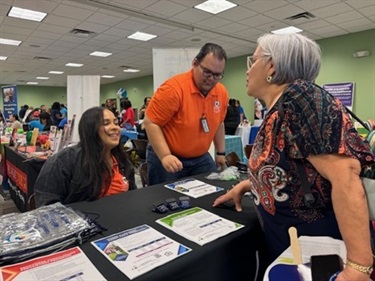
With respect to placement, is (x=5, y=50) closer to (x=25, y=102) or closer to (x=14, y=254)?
(x=14, y=254)

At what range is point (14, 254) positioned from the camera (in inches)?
31.5

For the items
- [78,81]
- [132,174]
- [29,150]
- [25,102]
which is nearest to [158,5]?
[78,81]

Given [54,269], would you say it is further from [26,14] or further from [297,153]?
[26,14]

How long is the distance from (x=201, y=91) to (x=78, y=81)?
107 inches

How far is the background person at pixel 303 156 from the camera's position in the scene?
0.73 m

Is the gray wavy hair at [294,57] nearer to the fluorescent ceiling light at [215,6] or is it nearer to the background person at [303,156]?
the background person at [303,156]

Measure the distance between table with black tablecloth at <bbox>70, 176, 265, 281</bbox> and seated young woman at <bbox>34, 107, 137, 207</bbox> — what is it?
0.20 m

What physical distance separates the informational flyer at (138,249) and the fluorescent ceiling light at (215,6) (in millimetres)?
4435

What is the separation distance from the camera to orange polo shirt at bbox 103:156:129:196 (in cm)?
159

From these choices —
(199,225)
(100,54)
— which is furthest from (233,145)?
(100,54)

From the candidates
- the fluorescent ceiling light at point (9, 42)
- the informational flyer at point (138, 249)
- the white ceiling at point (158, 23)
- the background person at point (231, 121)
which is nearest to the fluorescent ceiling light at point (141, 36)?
the white ceiling at point (158, 23)

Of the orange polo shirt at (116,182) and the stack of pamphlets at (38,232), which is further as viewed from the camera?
the orange polo shirt at (116,182)

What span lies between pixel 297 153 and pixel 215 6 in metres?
4.59

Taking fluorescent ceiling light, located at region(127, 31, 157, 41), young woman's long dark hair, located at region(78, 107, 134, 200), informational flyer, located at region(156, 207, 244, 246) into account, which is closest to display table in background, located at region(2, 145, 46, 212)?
young woman's long dark hair, located at region(78, 107, 134, 200)
